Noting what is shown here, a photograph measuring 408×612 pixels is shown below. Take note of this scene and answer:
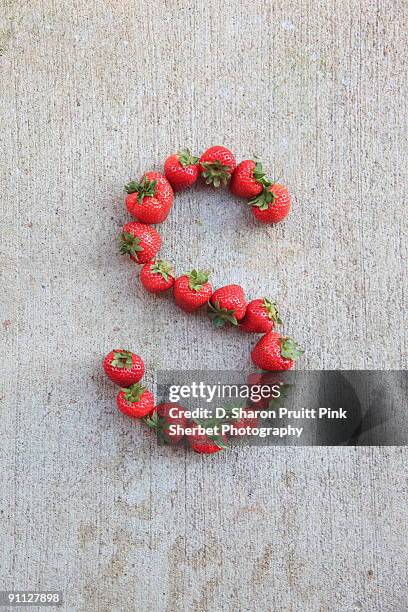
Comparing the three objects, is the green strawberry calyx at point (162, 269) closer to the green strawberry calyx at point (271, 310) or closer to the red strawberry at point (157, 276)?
the red strawberry at point (157, 276)

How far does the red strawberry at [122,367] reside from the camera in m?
1.88

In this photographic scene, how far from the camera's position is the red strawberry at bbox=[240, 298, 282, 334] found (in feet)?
6.24

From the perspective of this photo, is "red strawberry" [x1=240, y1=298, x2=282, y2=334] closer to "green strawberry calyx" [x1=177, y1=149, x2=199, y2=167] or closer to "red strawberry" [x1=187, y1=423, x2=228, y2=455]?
"red strawberry" [x1=187, y1=423, x2=228, y2=455]

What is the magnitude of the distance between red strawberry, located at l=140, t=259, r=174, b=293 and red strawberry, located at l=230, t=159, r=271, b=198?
314 mm

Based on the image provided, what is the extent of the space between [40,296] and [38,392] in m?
0.28

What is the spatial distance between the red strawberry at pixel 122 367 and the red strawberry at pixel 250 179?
1.89 feet

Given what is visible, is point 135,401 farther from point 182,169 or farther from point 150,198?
point 182,169

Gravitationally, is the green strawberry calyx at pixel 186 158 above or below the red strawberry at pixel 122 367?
above

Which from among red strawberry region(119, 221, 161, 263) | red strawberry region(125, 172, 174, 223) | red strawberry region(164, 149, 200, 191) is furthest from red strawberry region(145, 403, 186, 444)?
red strawberry region(164, 149, 200, 191)

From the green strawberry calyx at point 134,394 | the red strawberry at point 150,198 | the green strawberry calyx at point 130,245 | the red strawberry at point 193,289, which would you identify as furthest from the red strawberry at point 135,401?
the red strawberry at point 150,198

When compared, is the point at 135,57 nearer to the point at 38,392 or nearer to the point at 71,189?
the point at 71,189

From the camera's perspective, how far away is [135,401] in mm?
1876

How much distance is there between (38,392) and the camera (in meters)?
1.97

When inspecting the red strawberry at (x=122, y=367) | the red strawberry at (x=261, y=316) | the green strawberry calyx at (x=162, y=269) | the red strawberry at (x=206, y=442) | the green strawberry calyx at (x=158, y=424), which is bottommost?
the red strawberry at (x=206, y=442)
